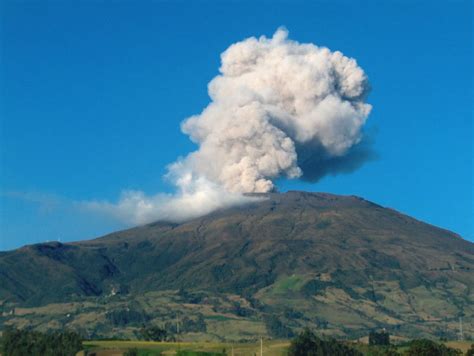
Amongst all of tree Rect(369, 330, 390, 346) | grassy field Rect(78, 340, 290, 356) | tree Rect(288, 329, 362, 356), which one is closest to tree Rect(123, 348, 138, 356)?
grassy field Rect(78, 340, 290, 356)

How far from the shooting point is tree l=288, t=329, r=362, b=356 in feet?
540

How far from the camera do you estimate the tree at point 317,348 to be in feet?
540

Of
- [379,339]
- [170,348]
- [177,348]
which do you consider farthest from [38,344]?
[379,339]

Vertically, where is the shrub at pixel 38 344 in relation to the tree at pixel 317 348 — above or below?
above

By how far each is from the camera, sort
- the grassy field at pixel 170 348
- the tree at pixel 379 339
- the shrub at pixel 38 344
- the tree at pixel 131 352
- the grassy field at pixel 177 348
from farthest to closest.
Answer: the tree at pixel 379 339
the grassy field at pixel 170 348
the grassy field at pixel 177 348
the tree at pixel 131 352
the shrub at pixel 38 344

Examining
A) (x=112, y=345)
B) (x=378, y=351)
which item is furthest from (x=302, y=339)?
(x=112, y=345)

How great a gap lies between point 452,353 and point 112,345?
7322 centimetres

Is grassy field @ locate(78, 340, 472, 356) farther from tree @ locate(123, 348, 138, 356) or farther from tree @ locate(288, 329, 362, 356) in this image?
tree @ locate(288, 329, 362, 356)

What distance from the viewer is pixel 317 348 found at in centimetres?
16938

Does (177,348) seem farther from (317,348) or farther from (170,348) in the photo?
(317,348)

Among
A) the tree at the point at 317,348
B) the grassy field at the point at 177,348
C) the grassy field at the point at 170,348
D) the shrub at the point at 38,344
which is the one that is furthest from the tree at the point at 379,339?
the shrub at the point at 38,344

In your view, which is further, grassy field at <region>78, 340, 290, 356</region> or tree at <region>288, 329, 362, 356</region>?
grassy field at <region>78, 340, 290, 356</region>

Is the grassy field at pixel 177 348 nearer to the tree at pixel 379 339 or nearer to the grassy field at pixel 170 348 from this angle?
the grassy field at pixel 170 348

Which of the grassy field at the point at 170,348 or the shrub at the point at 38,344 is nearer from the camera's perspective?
the shrub at the point at 38,344
